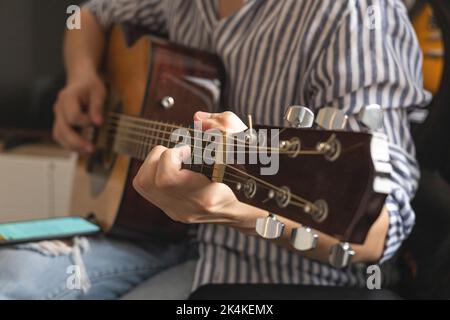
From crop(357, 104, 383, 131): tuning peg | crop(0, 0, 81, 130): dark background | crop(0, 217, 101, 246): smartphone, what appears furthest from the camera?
crop(0, 0, 81, 130): dark background

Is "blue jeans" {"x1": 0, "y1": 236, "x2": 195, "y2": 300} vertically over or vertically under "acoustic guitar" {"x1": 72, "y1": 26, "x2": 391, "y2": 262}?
under

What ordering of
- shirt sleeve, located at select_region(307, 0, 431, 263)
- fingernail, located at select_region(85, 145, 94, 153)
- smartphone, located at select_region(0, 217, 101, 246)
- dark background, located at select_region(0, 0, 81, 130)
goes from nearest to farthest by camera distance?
shirt sleeve, located at select_region(307, 0, 431, 263) < smartphone, located at select_region(0, 217, 101, 246) < fingernail, located at select_region(85, 145, 94, 153) < dark background, located at select_region(0, 0, 81, 130)

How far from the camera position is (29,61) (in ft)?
4.32

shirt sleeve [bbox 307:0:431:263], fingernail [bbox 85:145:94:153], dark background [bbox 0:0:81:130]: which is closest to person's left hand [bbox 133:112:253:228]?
shirt sleeve [bbox 307:0:431:263]

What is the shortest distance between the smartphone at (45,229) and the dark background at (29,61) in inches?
23.9

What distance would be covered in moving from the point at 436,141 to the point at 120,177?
1.33 feet

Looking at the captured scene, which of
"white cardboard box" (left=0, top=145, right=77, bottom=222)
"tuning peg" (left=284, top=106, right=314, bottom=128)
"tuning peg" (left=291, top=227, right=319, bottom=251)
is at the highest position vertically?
"tuning peg" (left=284, top=106, right=314, bottom=128)

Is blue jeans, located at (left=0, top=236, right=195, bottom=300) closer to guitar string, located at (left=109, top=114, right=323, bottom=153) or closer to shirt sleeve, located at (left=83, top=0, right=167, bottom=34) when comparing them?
guitar string, located at (left=109, top=114, right=323, bottom=153)

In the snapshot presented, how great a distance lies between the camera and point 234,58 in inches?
26.8

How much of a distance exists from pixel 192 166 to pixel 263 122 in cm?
12

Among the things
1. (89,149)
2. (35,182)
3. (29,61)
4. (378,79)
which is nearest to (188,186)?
(378,79)

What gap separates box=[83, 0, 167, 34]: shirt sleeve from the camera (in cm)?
89

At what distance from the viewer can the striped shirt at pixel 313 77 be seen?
1.83ft
